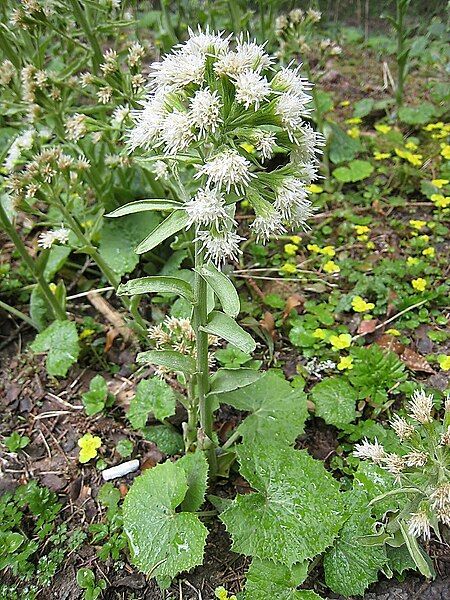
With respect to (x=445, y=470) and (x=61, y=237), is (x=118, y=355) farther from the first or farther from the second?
(x=445, y=470)

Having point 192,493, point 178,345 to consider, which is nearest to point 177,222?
point 178,345

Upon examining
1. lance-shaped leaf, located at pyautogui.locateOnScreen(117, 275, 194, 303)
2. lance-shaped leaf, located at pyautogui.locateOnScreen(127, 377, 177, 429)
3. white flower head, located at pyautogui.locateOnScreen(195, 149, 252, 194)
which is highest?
white flower head, located at pyautogui.locateOnScreen(195, 149, 252, 194)

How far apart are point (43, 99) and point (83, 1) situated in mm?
415

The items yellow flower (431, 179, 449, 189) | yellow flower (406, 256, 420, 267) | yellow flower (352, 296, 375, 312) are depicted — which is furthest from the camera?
yellow flower (431, 179, 449, 189)

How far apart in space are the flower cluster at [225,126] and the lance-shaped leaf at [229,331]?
22 cm

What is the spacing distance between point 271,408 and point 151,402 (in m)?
0.45

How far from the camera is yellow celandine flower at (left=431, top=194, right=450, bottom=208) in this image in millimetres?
2896

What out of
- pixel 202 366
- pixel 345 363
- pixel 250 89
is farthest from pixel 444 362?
pixel 250 89

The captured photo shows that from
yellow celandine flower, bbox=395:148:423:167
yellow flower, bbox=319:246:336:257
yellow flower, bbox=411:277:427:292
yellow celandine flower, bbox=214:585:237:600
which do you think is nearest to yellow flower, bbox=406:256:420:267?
yellow flower, bbox=411:277:427:292

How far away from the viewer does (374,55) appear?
4430mm

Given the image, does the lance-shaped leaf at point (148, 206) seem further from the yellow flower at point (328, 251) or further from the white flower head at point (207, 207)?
the yellow flower at point (328, 251)

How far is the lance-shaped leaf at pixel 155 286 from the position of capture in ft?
4.95

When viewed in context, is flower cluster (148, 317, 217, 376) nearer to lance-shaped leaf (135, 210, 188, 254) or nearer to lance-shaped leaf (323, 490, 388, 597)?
lance-shaped leaf (135, 210, 188, 254)

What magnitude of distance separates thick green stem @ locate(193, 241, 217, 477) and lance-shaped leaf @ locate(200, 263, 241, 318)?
28mm
